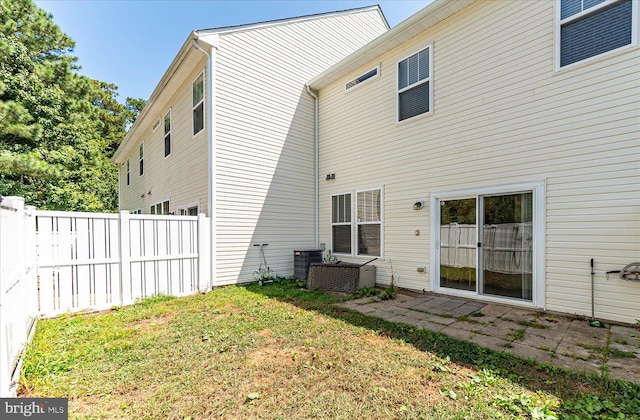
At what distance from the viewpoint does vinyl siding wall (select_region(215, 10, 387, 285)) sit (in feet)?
22.0

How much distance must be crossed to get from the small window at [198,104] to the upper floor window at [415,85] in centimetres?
497

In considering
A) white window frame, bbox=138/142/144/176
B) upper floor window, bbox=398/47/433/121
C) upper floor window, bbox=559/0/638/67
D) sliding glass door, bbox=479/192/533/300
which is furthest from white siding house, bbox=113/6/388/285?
upper floor window, bbox=559/0/638/67

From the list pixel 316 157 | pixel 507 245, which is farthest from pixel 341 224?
pixel 507 245

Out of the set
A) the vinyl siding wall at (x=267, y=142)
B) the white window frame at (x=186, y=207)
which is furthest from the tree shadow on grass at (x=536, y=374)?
the white window frame at (x=186, y=207)

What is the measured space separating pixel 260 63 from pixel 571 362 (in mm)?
8248

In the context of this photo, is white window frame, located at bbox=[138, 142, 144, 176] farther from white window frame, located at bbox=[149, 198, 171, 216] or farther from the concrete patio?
the concrete patio

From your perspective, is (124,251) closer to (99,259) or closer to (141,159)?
(99,259)

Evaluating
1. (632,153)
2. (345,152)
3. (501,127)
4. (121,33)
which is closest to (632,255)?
(632,153)

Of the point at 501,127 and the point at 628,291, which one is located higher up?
the point at 501,127

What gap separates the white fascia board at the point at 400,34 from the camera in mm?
5367

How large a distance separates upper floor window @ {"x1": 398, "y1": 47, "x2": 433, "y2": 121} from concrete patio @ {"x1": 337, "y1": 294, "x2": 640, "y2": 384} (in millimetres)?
4038

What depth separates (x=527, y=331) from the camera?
3674 mm

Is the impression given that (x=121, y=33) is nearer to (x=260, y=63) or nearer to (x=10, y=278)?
(x=260, y=63)

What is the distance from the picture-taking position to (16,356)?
262 cm
